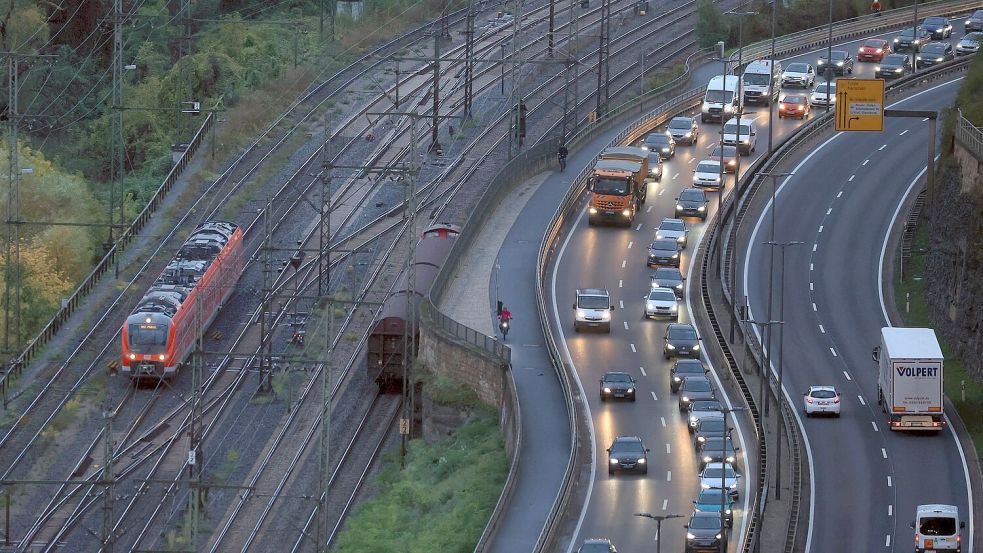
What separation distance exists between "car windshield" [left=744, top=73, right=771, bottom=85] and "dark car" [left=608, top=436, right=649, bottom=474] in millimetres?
46970

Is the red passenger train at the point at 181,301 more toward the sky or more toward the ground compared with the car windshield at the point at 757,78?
more toward the ground

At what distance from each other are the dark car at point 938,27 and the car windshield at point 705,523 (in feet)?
230

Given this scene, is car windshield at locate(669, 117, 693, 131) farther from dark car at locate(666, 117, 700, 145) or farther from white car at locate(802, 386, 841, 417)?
white car at locate(802, 386, 841, 417)

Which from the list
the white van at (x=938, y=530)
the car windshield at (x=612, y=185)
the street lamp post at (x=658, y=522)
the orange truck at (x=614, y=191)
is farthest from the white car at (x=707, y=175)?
the white van at (x=938, y=530)

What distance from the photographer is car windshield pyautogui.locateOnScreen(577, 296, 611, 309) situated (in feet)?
238

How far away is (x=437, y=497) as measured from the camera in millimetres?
63344

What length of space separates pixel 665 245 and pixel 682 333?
1074 centimetres

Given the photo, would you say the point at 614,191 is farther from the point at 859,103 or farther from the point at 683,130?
the point at 683,130

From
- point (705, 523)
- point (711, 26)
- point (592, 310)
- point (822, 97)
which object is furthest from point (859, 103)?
point (711, 26)

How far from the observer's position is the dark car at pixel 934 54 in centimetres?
11006

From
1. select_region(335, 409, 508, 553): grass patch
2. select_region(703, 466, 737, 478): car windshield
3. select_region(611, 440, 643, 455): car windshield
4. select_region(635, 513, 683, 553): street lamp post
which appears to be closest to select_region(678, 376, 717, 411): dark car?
select_region(611, 440, 643, 455): car windshield

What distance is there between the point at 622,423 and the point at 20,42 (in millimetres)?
58227

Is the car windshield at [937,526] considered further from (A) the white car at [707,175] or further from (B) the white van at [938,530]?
(A) the white car at [707,175]

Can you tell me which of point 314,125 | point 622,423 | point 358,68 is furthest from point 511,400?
point 358,68
